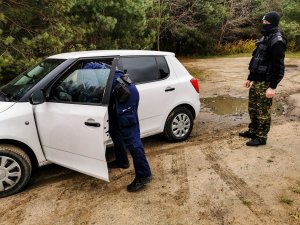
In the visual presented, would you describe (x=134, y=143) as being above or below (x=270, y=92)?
below

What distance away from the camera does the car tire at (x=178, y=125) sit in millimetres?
5602

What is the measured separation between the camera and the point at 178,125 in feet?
19.0

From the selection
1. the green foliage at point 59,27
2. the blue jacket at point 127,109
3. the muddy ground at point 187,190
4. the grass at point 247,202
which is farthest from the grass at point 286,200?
the green foliage at point 59,27

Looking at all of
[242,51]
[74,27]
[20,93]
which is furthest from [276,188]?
[242,51]

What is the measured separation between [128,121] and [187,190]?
118 centimetres

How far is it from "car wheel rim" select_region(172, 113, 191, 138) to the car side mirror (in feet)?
7.92

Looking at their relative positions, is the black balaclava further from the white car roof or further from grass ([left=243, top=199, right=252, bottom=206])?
grass ([left=243, top=199, right=252, bottom=206])

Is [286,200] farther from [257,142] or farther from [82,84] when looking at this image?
[82,84]

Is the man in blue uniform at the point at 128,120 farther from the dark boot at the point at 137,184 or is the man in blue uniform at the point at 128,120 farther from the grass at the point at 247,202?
the grass at the point at 247,202

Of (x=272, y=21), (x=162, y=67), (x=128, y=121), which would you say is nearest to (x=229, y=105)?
(x=162, y=67)

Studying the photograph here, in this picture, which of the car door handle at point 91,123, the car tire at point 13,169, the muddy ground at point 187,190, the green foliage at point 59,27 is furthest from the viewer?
the green foliage at point 59,27

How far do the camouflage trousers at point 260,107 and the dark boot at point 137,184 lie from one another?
7.53 ft

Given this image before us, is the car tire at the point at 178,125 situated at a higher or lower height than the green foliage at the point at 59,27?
lower

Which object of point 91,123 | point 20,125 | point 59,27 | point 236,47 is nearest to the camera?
point 91,123
